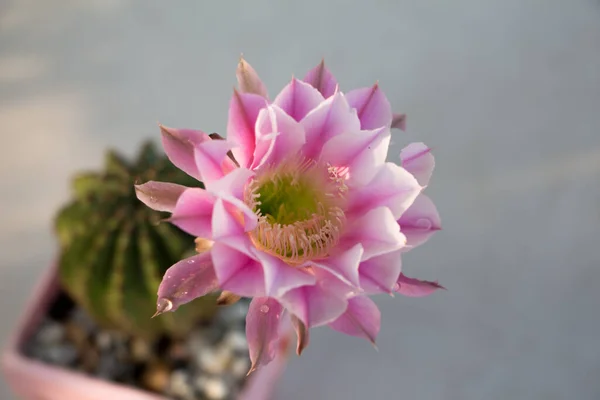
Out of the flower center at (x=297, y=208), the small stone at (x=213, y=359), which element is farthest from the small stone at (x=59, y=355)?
the flower center at (x=297, y=208)

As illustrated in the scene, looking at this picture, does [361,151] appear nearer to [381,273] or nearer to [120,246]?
[381,273]

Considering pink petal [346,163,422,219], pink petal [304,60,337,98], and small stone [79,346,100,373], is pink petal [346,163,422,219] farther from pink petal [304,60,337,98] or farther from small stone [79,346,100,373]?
small stone [79,346,100,373]

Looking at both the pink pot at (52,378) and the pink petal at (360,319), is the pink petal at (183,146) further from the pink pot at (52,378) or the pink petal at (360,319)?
the pink pot at (52,378)

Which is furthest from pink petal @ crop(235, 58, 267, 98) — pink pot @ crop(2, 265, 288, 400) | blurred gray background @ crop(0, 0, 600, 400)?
blurred gray background @ crop(0, 0, 600, 400)

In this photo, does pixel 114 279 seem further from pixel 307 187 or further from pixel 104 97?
pixel 104 97

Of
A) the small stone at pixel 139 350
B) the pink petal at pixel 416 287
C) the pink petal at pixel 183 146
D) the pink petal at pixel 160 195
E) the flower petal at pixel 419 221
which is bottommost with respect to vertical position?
the small stone at pixel 139 350

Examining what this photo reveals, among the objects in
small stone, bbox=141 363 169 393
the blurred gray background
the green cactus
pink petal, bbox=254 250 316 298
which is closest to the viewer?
pink petal, bbox=254 250 316 298
